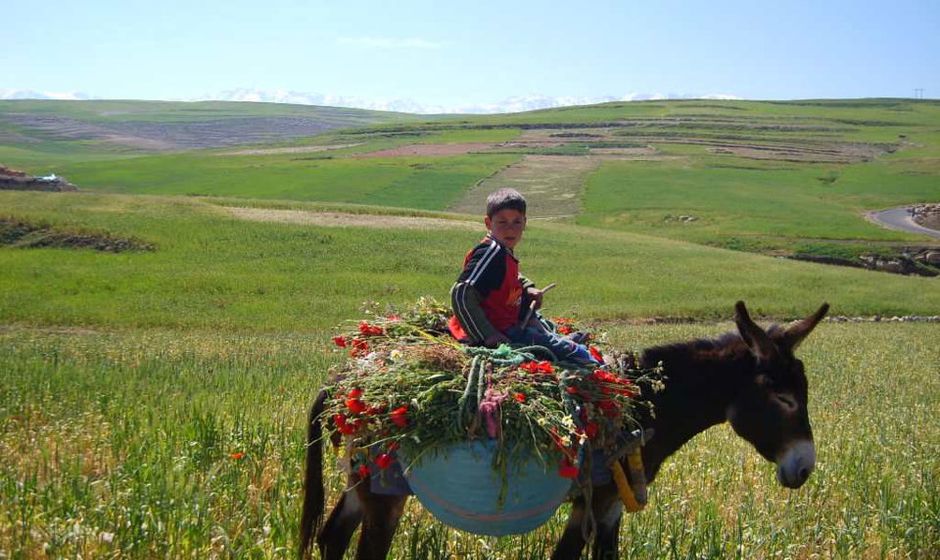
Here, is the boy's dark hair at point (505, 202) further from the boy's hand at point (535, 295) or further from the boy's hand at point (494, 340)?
the boy's hand at point (494, 340)

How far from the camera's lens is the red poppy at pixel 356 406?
4.09m

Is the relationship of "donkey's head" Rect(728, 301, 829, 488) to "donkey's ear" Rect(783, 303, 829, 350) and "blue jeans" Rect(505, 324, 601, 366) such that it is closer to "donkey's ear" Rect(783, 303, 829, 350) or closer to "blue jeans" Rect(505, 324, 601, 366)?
"donkey's ear" Rect(783, 303, 829, 350)

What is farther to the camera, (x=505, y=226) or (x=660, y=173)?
(x=660, y=173)

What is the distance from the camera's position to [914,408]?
12758mm

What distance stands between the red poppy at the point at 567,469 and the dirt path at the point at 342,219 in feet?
119

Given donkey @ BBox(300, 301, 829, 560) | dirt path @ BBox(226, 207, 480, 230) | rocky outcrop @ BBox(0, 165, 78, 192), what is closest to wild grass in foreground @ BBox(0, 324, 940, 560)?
donkey @ BBox(300, 301, 829, 560)

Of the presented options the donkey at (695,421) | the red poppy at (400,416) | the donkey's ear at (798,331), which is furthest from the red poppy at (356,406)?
the donkey's ear at (798,331)

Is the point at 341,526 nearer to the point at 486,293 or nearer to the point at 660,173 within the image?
the point at 486,293

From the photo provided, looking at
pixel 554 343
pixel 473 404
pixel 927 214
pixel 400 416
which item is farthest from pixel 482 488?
pixel 927 214

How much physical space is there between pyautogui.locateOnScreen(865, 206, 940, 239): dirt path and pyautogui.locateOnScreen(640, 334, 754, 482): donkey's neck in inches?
2069

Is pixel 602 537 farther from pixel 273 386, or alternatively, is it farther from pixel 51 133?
pixel 51 133

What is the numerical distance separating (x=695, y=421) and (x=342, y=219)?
37.7 metres

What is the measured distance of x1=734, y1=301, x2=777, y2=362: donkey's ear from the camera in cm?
455

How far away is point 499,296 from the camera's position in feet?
15.4
